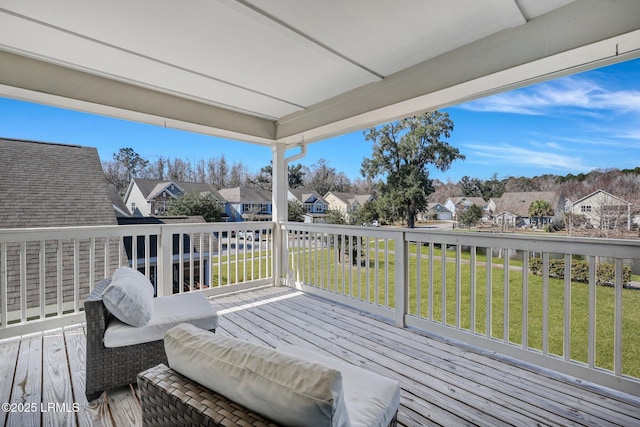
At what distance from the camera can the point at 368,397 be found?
48.7 inches

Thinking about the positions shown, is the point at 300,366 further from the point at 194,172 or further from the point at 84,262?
the point at 194,172

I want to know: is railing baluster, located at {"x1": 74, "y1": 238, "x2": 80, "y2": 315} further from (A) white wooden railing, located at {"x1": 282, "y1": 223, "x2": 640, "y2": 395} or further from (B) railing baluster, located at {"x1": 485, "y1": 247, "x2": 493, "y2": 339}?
(B) railing baluster, located at {"x1": 485, "y1": 247, "x2": 493, "y2": 339}

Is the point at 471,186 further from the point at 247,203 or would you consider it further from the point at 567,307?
the point at 247,203

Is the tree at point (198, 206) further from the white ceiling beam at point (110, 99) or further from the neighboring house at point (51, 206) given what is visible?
the white ceiling beam at point (110, 99)

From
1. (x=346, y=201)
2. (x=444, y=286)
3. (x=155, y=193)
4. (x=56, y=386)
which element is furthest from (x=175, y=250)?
(x=444, y=286)

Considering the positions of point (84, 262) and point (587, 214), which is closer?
point (587, 214)

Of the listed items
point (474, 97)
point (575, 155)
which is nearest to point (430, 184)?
point (474, 97)

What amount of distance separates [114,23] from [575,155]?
3658 millimetres

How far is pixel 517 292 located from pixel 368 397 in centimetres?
218

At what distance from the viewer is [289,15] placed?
2.26m

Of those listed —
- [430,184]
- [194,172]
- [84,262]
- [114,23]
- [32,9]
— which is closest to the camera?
[32,9]

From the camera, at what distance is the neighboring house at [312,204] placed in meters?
→ 4.53

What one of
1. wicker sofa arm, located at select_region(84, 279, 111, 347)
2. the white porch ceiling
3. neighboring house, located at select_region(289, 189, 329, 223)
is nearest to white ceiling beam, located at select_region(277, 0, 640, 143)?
the white porch ceiling

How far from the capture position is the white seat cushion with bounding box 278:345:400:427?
112 cm
